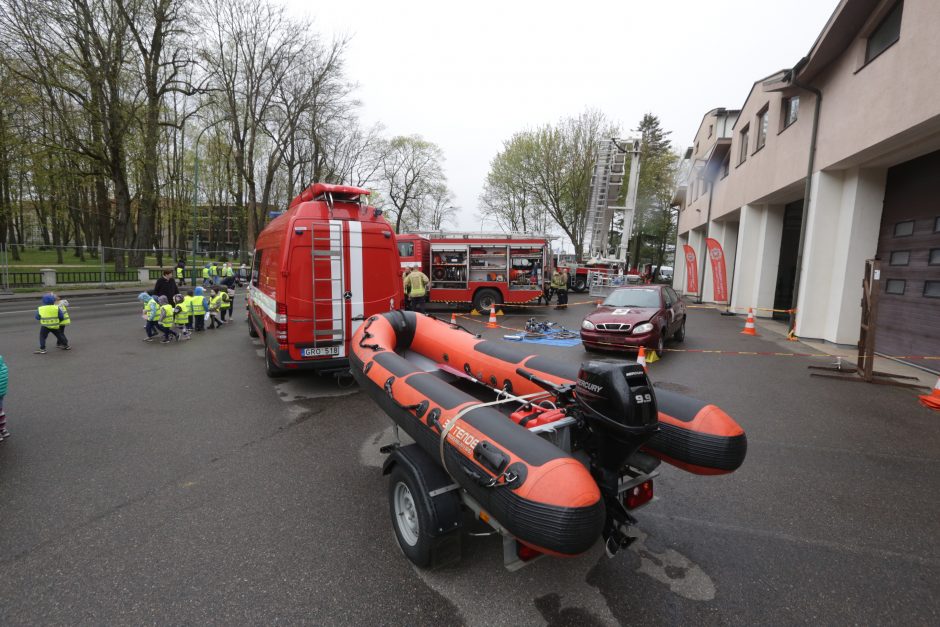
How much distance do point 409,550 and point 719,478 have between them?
2.86 meters

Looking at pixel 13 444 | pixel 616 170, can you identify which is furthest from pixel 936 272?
pixel 616 170

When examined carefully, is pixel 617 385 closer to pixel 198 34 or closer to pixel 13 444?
pixel 13 444

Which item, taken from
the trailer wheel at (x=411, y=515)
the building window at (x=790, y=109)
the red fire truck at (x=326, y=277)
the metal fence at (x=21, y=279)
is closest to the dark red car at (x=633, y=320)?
the red fire truck at (x=326, y=277)

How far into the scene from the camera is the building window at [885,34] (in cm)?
803

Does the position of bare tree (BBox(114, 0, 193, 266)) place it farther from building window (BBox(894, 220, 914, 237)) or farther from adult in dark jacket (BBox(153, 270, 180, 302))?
building window (BBox(894, 220, 914, 237))

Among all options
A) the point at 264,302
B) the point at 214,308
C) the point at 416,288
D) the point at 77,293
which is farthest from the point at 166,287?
the point at 77,293

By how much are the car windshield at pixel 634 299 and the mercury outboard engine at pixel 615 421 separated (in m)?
7.43

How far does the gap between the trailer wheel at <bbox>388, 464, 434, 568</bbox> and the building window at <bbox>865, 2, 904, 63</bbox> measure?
11.1 metres

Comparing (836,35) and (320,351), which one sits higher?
(836,35)

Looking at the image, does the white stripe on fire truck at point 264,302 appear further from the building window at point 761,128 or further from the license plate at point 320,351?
the building window at point 761,128

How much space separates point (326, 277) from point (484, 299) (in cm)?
1063

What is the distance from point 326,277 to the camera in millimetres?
6082

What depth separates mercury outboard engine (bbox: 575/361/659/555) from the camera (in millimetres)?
2377

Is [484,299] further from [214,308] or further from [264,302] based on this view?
[264,302]
